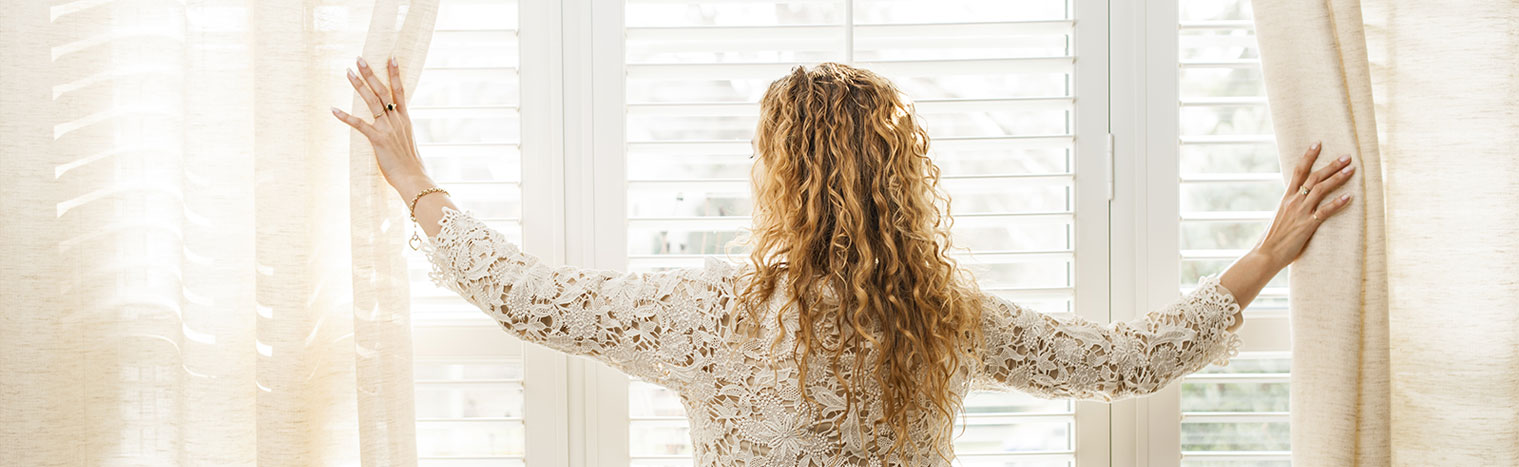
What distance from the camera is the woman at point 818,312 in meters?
1.06

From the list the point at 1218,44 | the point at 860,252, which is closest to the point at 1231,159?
the point at 1218,44

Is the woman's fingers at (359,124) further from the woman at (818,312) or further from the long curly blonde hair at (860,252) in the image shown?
the long curly blonde hair at (860,252)

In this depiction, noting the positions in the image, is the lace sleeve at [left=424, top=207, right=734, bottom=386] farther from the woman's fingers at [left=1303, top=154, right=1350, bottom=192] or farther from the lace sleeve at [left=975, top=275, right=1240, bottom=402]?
the woman's fingers at [left=1303, top=154, right=1350, bottom=192]

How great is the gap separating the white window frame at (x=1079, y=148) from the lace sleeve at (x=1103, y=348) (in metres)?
0.21

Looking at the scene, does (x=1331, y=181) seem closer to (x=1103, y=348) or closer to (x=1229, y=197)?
(x=1229, y=197)

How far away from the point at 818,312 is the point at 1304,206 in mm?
744

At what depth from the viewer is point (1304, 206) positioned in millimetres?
1229

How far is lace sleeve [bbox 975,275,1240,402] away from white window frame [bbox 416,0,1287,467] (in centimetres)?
21

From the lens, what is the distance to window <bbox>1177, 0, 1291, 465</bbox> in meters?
1.43

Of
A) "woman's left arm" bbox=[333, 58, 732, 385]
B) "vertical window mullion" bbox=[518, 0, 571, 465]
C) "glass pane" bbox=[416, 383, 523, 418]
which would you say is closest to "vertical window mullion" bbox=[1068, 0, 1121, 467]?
"woman's left arm" bbox=[333, 58, 732, 385]

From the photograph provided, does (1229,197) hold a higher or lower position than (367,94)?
lower

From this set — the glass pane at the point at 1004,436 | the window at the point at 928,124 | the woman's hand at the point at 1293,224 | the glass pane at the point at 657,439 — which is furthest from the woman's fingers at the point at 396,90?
the woman's hand at the point at 1293,224

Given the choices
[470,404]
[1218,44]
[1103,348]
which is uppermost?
[1218,44]

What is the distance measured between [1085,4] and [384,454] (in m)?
1.30
